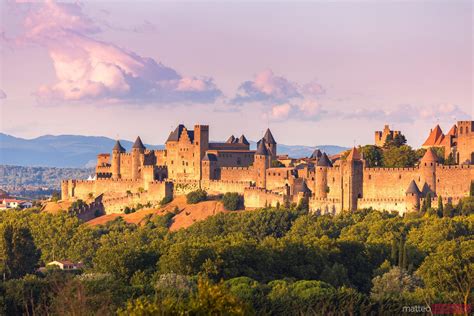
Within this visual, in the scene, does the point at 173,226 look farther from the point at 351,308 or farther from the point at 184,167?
the point at 351,308

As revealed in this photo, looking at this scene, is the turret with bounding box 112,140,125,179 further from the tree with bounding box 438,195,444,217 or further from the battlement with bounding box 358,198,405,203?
the tree with bounding box 438,195,444,217

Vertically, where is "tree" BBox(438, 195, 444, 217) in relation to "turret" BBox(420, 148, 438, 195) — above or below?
below

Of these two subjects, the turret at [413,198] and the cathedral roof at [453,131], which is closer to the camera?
the turret at [413,198]

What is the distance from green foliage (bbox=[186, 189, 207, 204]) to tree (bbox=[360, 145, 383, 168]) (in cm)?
1503

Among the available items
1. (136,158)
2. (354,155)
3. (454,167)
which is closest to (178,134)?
(136,158)

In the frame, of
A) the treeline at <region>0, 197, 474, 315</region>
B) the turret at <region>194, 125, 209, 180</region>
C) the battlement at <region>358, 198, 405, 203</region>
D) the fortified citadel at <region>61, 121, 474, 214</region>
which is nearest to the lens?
the treeline at <region>0, 197, 474, 315</region>

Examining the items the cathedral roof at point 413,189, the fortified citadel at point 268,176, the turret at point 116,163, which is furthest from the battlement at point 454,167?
the turret at point 116,163

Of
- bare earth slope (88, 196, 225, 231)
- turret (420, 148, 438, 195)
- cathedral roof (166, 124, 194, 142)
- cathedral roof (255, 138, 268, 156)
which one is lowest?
bare earth slope (88, 196, 225, 231)

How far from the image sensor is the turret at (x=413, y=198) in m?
93.0

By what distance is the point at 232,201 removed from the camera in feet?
345

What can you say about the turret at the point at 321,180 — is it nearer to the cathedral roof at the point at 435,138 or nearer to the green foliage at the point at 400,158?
the green foliage at the point at 400,158

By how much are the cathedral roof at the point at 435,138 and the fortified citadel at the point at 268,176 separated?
103mm

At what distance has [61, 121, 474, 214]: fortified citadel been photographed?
94188 mm

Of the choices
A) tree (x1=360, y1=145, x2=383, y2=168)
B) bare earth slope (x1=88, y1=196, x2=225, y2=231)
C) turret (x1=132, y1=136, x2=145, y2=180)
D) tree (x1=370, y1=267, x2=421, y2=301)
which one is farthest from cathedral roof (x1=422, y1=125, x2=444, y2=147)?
tree (x1=370, y1=267, x2=421, y2=301)
